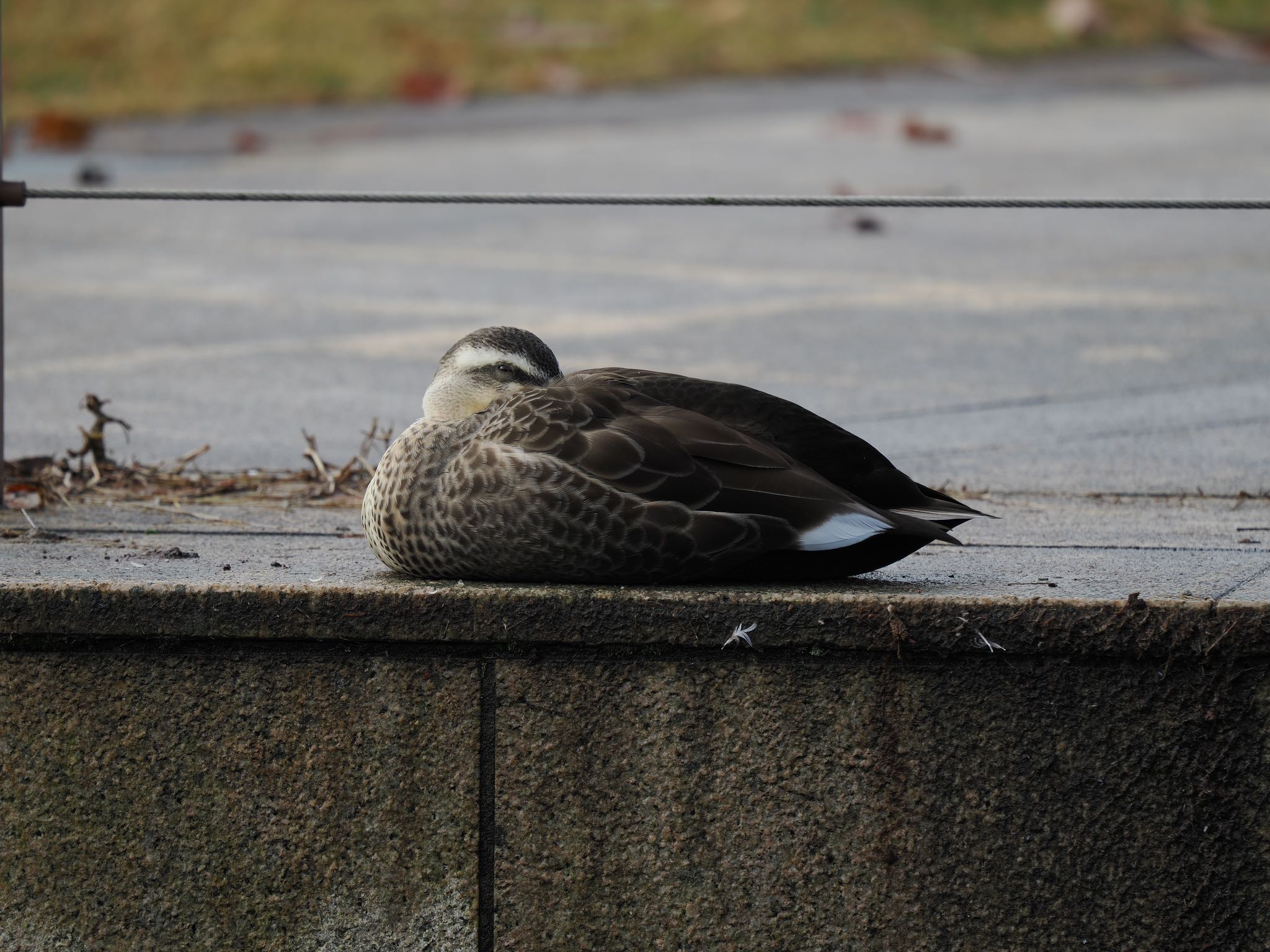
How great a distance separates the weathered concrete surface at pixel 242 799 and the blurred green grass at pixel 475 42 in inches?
677

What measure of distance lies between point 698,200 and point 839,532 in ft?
4.22

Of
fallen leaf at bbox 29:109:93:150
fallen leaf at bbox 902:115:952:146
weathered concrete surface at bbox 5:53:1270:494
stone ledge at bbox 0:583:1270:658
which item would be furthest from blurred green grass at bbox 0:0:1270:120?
stone ledge at bbox 0:583:1270:658

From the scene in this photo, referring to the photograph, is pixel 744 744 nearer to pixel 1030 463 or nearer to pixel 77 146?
pixel 1030 463

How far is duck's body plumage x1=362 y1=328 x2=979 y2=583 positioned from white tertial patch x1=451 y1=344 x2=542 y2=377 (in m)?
0.06

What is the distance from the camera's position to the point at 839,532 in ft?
11.0

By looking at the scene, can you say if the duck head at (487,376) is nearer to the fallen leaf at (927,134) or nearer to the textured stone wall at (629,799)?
the textured stone wall at (629,799)

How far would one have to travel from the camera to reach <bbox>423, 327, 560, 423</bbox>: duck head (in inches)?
143

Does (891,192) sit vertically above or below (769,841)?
above

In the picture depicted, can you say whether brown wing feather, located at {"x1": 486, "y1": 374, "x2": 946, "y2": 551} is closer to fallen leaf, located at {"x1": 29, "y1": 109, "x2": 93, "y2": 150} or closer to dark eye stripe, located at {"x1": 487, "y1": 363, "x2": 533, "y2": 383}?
dark eye stripe, located at {"x1": 487, "y1": 363, "x2": 533, "y2": 383}

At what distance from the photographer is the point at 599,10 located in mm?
22953

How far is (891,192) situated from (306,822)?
10.1 meters

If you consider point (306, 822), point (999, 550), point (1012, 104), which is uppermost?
point (1012, 104)

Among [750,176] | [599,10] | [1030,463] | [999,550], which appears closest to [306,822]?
[999,550]

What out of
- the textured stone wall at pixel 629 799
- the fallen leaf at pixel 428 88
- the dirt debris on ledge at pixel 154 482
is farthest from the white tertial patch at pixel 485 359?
the fallen leaf at pixel 428 88
